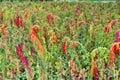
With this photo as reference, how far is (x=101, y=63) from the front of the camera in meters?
2.31

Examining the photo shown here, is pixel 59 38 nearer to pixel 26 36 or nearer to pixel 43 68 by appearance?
pixel 26 36

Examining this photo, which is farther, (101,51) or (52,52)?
(52,52)

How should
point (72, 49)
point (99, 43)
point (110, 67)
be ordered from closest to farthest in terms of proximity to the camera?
point (110, 67), point (72, 49), point (99, 43)

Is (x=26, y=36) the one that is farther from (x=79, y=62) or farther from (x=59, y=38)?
(x=79, y=62)

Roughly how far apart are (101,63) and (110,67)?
0.08 meters

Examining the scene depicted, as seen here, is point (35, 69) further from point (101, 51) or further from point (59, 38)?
point (59, 38)

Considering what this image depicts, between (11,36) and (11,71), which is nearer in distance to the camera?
(11,71)

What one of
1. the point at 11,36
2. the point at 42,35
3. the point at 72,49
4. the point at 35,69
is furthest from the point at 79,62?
the point at 11,36

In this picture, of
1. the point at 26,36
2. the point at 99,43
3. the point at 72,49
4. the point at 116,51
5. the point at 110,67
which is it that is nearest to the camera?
the point at 110,67

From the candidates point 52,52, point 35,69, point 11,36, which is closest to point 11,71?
point 35,69

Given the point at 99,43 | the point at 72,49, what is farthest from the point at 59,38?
the point at 72,49

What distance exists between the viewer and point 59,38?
3232mm

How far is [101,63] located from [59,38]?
3.22 feet

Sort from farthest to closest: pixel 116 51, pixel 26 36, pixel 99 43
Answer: pixel 26 36
pixel 99 43
pixel 116 51
